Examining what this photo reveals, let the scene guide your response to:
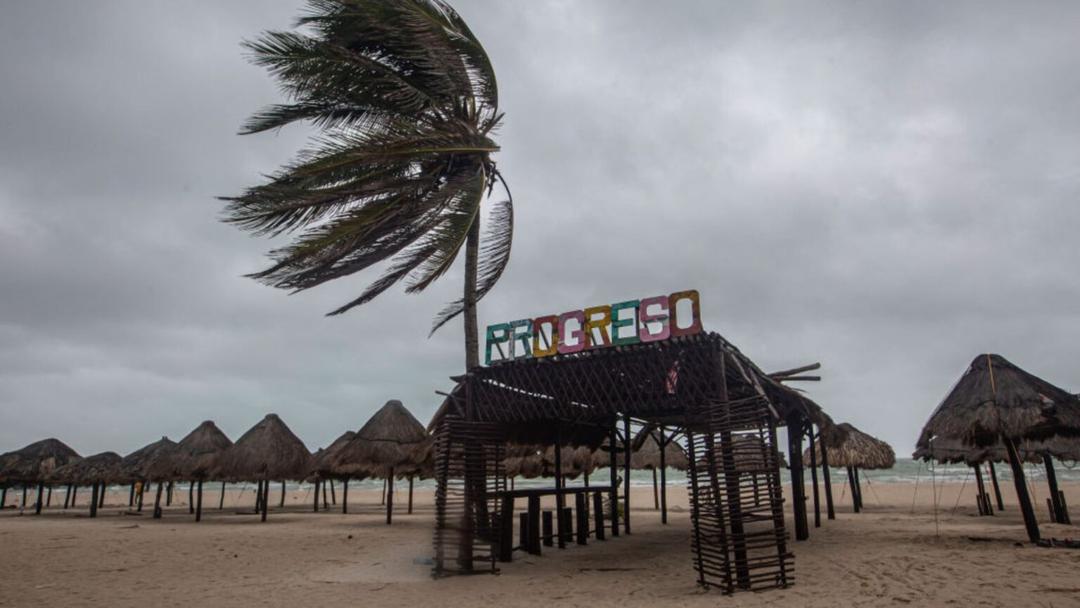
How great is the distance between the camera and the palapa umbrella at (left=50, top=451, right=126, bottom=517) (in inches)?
1169

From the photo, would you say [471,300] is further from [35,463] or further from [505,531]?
[35,463]

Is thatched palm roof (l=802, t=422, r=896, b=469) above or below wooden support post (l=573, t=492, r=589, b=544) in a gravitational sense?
above

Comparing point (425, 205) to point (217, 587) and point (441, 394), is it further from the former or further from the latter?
point (217, 587)

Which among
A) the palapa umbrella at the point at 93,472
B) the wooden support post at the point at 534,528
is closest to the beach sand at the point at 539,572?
the wooden support post at the point at 534,528

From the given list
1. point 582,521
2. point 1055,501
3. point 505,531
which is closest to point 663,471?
point 582,521

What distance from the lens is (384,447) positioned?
905 inches

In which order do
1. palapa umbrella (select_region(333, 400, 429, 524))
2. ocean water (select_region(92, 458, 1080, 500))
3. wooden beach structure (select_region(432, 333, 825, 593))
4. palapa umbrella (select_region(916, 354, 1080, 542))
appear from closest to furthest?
1. wooden beach structure (select_region(432, 333, 825, 593))
2. palapa umbrella (select_region(916, 354, 1080, 542))
3. palapa umbrella (select_region(333, 400, 429, 524))
4. ocean water (select_region(92, 458, 1080, 500))

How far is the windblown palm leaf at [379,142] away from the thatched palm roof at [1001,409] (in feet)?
34.8

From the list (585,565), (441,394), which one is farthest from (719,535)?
(441,394)

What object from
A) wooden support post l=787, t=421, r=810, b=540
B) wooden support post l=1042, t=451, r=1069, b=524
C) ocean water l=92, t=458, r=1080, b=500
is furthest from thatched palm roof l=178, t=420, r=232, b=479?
ocean water l=92, t=458, r=1080, b=500

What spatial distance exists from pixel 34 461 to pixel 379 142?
32.5 metres

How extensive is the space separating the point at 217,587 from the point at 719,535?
7.81 m

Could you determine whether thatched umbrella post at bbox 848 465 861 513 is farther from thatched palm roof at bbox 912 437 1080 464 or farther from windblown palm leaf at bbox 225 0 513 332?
windblown palm leaf at bbox 225 0 513 332

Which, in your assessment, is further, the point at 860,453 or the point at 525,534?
the point at 860,453
